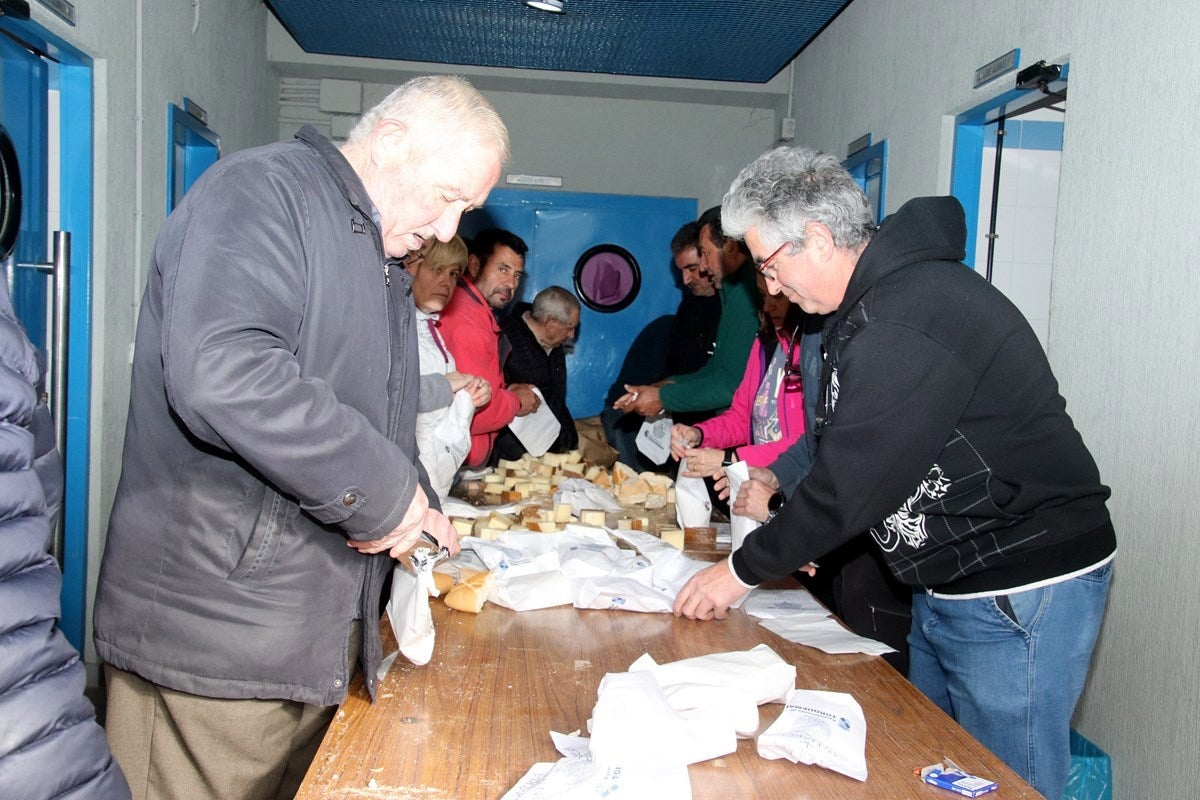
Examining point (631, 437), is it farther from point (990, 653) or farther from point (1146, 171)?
point (990, 653)

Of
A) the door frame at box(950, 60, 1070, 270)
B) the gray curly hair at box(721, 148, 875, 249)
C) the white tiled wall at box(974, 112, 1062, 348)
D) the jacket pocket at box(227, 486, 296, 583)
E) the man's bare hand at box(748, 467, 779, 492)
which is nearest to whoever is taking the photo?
the jacket pocket at box(227, 486, 296, 583)

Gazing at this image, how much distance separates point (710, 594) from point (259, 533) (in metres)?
0.93

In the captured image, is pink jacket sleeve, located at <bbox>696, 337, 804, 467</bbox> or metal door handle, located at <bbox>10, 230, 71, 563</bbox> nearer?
pink jacket sleeve, located at <bbox>696, 337, 804, 467</bbox>

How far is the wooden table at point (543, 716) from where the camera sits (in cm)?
135

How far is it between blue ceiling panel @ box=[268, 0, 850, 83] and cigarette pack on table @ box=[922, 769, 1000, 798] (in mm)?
4175

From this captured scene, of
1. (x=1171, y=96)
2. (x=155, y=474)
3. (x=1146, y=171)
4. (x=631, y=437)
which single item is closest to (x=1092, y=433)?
(x=1146, y=171)

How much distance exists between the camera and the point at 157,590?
1575 mm

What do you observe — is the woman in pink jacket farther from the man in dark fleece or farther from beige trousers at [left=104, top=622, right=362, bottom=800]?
beige trousers at [left=104, top=622, right=362, bottom=800]

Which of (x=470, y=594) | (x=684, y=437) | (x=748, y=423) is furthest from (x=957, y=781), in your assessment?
(x=748, y=423)

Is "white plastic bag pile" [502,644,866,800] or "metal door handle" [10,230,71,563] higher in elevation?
"metal door handle" [10,230,71,563]

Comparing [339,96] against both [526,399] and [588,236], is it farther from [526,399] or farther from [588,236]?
[526,399]

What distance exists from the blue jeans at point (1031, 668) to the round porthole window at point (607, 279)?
4.99 meters

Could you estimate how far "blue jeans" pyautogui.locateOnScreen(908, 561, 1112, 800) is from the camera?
185 cm

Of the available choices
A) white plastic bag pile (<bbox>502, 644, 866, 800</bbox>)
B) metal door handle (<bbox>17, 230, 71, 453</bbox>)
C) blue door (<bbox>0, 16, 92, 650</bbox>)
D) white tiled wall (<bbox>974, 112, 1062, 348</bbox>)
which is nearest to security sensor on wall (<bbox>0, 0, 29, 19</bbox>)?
blue door (<bbox>0, 16, 92, 650</bbox>)
